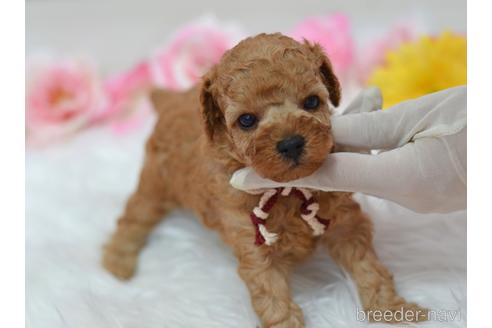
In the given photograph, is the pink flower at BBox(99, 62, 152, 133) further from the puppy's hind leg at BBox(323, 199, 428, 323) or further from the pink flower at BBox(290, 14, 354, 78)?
the puppy's hind leg at BBox(323, 199, 428, 323)

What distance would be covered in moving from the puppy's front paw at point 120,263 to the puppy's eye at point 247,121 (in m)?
0.88

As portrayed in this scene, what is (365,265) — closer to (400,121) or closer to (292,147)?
(400,121)

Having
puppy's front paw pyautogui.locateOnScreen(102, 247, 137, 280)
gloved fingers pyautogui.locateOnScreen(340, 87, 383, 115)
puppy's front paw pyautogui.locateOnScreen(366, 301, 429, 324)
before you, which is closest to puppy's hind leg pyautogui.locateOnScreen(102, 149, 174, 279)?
puppy's front paw pyautogui.locateOnScreen(102, 247, 137, 280)

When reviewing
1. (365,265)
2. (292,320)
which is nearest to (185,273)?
(292,320)

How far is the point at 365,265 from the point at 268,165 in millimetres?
544

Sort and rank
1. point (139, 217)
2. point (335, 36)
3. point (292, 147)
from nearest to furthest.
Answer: point (292, 147)
point (139, 217)
point (335, 36)

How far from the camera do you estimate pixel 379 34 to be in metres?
3.32

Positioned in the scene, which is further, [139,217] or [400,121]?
[139,217]

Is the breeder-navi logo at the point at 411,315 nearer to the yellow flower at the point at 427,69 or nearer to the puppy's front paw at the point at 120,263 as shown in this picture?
the puppy's front paw at the point at 120,263

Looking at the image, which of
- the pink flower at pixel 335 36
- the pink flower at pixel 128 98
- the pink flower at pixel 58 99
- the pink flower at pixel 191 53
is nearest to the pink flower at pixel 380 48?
the pink flower at pixel 335 36

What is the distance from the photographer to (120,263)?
2.27 meters

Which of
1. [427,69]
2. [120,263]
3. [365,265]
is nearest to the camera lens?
[365,265]

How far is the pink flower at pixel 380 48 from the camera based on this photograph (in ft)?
10.4

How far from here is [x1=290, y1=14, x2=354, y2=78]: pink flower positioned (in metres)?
3.08
